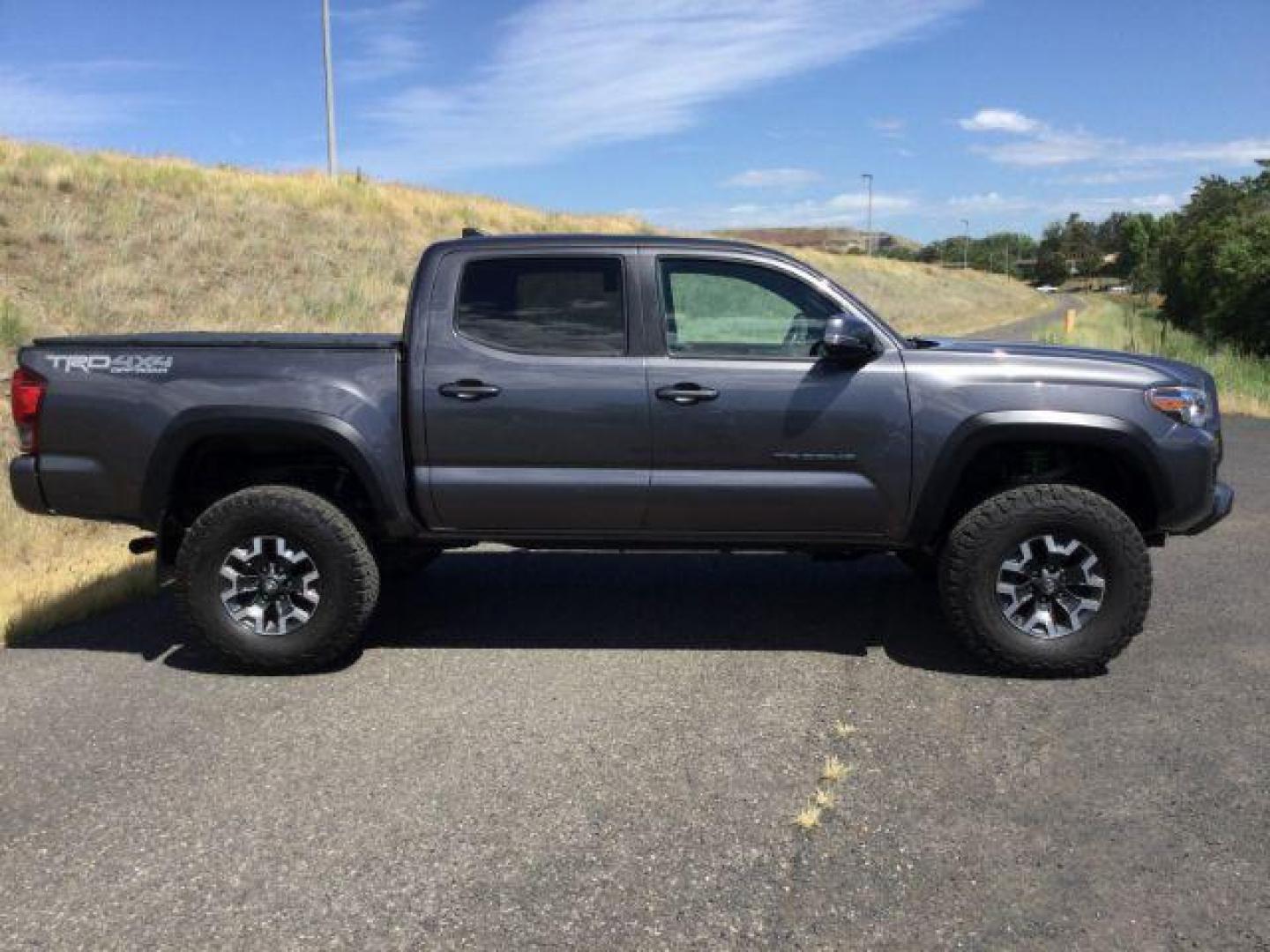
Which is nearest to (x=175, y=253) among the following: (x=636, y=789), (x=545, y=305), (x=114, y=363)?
(x=114, y=363)

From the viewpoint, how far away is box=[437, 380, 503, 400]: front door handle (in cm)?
488

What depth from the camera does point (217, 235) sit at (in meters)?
23.2

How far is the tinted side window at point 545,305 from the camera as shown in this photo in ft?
16.5

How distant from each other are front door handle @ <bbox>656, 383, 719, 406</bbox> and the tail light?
9.62 ft

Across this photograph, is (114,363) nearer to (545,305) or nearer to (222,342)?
(222,342)

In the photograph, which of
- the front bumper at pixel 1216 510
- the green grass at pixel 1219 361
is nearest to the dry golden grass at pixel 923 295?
the green grass at pixel 1219 361

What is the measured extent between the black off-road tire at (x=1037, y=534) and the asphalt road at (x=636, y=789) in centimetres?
15

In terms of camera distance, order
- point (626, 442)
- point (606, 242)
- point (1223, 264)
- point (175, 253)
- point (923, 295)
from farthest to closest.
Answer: point (923, 295) < point (1223, 264) < point (175, 253) < point (606, 242) < point (626, 442)

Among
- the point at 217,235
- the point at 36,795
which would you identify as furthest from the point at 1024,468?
the point at 217,235

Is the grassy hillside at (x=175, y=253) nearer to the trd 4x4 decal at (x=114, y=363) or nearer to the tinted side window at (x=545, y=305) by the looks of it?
the trd 4x4 decal at (x=114, y=363)

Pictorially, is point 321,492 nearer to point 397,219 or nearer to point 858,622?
point 858,622

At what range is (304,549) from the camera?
497 centimetres

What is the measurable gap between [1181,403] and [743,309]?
207 centimetres

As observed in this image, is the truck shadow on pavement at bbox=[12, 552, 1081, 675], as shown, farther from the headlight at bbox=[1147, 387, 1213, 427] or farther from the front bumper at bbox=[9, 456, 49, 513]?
the headlight at bbox=[1147, 387, 1213, 427]
